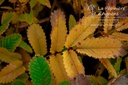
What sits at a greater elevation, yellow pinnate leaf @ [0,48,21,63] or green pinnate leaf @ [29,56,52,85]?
green pinnate leaf @ [29,56,52,85]

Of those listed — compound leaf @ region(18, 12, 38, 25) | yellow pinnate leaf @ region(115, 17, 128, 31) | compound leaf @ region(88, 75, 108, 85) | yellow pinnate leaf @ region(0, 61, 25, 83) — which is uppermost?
compound leaf @ region(18, 12, 38, 25)

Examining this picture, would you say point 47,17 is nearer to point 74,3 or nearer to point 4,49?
point 74,3

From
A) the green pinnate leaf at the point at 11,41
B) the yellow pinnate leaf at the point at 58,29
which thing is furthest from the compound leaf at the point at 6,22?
the yellow pinnate leaf at the point at 58,29

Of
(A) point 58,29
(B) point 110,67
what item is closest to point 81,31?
(A) point 58,29

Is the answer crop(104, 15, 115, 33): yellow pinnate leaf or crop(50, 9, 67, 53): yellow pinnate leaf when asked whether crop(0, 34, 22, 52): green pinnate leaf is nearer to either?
crop(50, 9, 67, 53): yellow pinnate leaf

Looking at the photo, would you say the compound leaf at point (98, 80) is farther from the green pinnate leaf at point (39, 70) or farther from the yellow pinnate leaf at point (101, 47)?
the green pinnate leaf at point (39, 70)

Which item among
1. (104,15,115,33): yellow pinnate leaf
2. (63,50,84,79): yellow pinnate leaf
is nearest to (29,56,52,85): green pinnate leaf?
(63,50,84,79): yellow pinnate leaf
